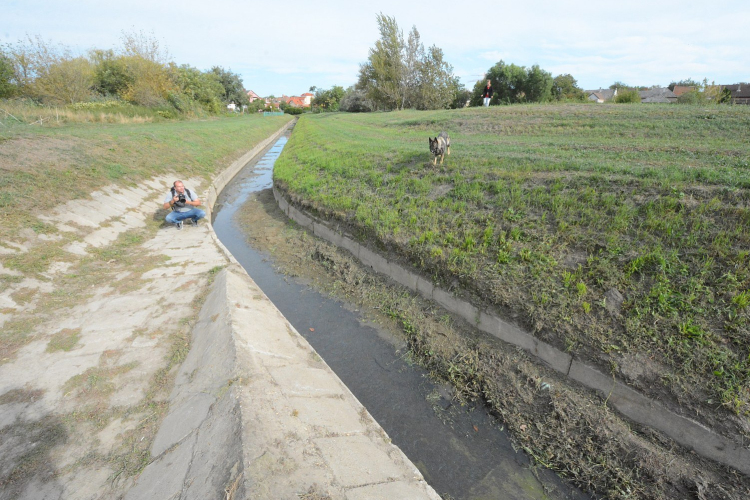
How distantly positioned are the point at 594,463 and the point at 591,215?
3798 millimetres

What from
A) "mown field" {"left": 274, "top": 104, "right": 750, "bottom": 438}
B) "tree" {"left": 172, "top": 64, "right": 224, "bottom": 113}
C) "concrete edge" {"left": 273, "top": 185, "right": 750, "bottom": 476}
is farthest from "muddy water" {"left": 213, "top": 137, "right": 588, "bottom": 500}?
"tree" {"left": 172, "top": 64, "right": 224, "bottom": 113}

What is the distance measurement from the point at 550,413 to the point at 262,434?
3105 millimetres

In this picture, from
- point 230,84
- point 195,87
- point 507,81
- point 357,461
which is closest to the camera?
point 357,461

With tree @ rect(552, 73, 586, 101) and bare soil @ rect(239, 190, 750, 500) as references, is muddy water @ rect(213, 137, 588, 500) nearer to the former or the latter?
bare soil @ rect(239, 190, 750, 500)

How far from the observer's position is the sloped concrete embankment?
244 cm

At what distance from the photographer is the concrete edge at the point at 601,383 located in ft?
9.94

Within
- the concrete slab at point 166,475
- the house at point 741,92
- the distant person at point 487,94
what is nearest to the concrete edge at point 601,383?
the concrete slab at point 166,475

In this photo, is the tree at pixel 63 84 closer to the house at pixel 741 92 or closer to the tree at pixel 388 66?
the tree at pixel 388 66

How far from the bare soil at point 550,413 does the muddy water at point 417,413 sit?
18cm

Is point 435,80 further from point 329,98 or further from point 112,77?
point 329,98

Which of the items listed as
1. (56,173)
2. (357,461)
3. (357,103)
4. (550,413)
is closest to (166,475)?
(357,461)

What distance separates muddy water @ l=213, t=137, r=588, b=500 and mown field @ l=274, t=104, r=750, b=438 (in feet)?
4.81

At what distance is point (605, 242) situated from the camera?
197 inches

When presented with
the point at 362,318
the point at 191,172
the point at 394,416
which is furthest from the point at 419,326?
the point at 191,172
